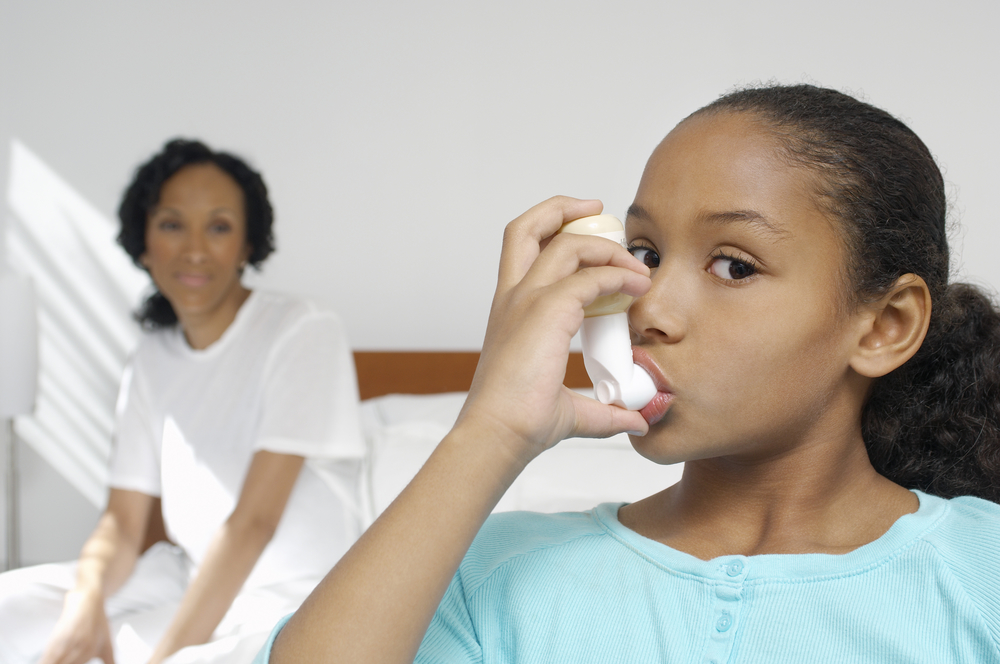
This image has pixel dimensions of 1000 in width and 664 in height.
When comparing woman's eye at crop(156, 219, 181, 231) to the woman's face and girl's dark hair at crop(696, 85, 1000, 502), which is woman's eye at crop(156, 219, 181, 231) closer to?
the woman's face

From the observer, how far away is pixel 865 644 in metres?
0.72

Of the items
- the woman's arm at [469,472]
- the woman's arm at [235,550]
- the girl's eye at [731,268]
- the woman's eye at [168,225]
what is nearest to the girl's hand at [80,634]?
the woman's arm at [235,550]

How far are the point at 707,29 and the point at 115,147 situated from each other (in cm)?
180

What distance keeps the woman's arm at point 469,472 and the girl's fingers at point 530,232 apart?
0.10 ft

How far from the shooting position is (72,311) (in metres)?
2.67

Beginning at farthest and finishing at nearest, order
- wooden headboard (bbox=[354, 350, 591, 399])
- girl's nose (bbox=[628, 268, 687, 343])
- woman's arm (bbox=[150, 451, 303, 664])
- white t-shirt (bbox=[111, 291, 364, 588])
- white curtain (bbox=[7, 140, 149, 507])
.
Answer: white curtain (bbox=[7, 140, 149, 507])
wooden headboard (bbox=[354, 350, 591, 399])
white t-shirt (bbox=[111, 291, 364, 588])
woman's arm (bbox=[150, 451, 303, 664])
girl's nose (bbox=[628, 268, 687, 343])

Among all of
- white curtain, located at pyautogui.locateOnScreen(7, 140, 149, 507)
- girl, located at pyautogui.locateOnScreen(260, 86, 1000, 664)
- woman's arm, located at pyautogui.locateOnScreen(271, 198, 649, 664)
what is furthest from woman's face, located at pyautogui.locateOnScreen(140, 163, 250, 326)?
woman's arm, located at pyautogui.locateOnScreen(271, 198, 649, 664)

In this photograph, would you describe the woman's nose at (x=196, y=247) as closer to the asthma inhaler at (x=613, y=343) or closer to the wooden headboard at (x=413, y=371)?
the wooden headboard at (x=413, y=371)

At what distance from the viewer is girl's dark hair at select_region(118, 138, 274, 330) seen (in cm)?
210

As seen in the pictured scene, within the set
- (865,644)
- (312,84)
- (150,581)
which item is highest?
(312,84)

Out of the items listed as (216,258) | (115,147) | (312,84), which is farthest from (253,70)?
(216,258)

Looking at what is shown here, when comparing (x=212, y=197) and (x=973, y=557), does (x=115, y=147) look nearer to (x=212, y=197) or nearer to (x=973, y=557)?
(x=212, y=197)

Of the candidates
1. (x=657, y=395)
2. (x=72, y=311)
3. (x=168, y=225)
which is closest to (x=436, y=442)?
(x=168, y=225)

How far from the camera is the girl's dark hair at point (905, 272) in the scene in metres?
0.80
